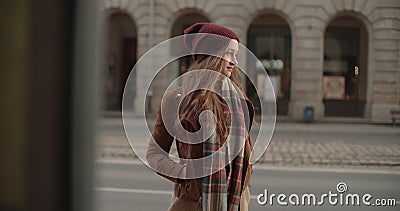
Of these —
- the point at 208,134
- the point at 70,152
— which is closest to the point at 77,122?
the point at 70,152

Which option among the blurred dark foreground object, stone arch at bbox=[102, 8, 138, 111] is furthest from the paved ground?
the blurred dark foreground object

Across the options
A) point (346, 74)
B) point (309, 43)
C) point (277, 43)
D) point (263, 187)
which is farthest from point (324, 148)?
point (277, 43)

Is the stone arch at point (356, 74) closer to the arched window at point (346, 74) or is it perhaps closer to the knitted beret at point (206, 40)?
the arched window at point (346, 74)

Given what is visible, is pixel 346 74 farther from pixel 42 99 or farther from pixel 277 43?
pixel 277 43

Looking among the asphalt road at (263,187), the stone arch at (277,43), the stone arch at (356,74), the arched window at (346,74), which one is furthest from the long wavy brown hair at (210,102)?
the stone arch at (277,43)

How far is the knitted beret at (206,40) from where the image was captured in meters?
1.39

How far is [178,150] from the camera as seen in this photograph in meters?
1.40

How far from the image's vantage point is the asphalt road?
166 centimetres

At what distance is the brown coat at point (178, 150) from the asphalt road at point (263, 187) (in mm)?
162

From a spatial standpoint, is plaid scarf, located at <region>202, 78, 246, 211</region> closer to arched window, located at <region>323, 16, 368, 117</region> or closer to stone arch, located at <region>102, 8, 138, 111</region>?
stone arch, located at <region>102, 8, 138, 111</region>

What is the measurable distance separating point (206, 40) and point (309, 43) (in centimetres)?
362

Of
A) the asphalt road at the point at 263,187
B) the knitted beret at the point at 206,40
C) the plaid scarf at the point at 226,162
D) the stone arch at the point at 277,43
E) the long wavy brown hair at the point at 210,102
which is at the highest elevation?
the stone arch at the point at 277,43

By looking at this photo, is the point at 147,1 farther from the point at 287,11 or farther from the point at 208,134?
the point at 287,11

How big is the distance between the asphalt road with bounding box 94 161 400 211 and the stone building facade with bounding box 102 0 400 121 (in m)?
0.29
